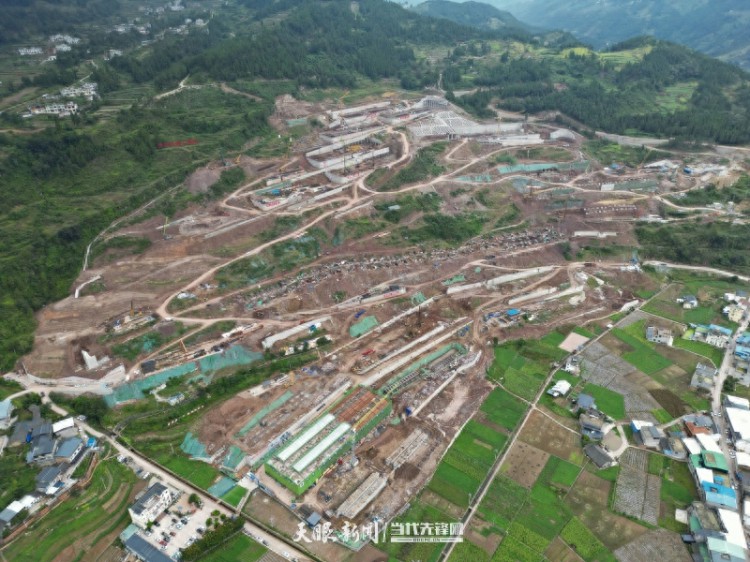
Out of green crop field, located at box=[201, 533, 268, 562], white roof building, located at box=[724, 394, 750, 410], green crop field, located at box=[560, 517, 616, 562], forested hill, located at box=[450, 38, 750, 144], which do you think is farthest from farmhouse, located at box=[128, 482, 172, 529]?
forested hill, located at box=[450, 38, 750, 144]

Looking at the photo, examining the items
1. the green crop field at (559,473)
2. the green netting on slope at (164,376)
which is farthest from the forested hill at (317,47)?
the green crop field at (559,473)

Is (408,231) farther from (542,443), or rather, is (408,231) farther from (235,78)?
(235,78)

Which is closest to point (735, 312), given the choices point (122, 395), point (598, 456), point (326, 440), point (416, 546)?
point (598, 456)

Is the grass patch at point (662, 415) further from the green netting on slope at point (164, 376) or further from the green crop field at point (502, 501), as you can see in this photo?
the green netting on slope at point (164, 376)

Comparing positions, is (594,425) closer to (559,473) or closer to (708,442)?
(559,473)

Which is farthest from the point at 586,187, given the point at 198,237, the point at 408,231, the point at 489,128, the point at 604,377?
the point at 198,237

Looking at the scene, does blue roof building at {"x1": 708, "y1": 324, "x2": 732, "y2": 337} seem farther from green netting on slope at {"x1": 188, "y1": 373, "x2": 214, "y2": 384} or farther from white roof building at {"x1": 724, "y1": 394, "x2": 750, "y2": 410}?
green netting on slope at {"x1": 188, "y1": 373, "x2": 214, "y2": 384}

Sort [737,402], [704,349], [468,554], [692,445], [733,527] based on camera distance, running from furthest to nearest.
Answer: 1. [704,349]
2. [737,402]
3. [692,445]
4. [733,527]
5. [468,554]
